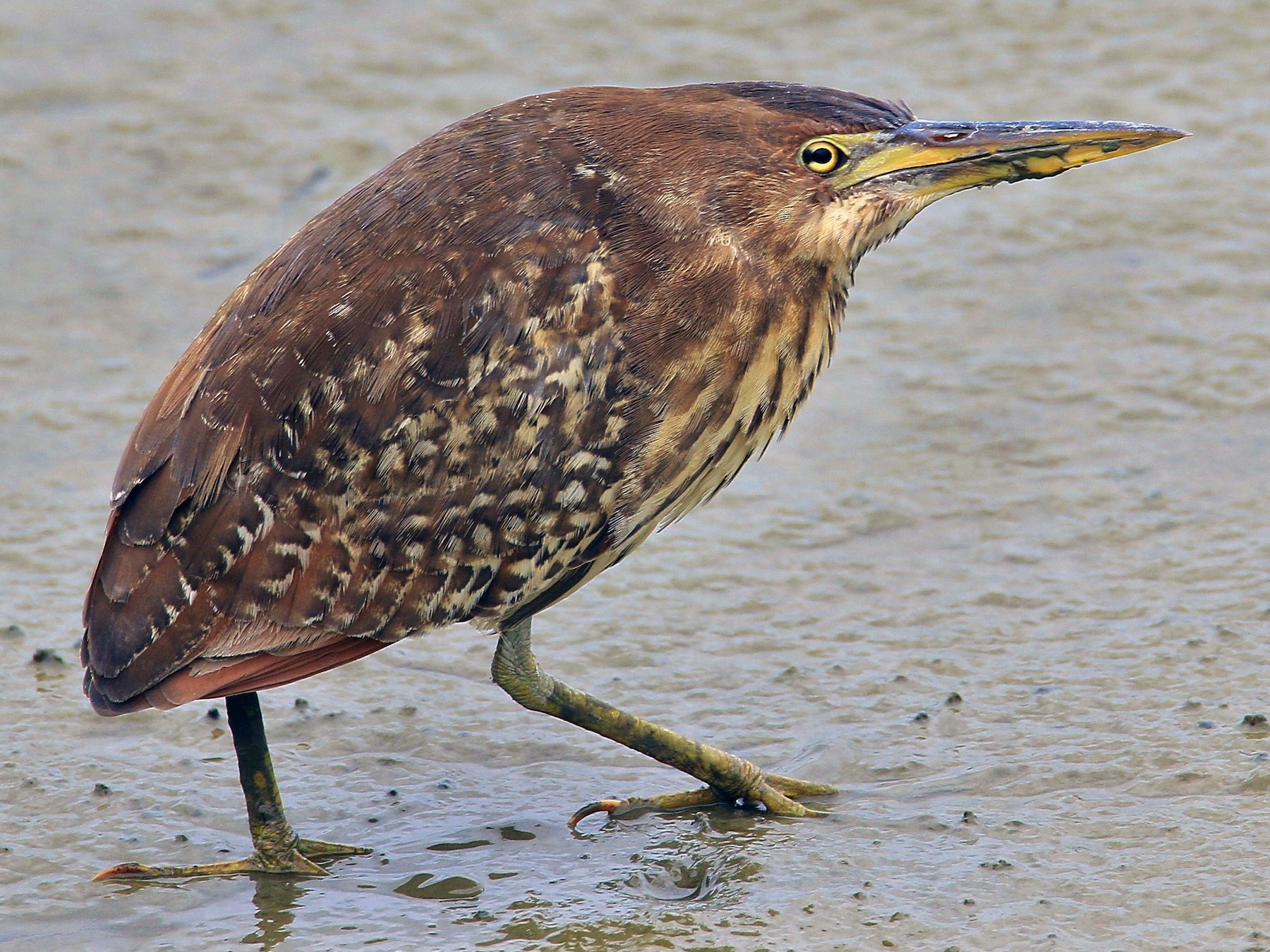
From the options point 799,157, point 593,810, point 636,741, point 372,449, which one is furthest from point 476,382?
point 593,810

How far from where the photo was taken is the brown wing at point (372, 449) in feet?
13.9

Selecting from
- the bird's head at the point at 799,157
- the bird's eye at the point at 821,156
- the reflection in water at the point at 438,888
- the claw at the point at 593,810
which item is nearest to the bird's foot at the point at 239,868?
the reflection in water at the point at 438,888

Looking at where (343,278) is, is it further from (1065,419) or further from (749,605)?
(1065,419)

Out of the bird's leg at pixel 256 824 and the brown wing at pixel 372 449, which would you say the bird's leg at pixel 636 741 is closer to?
the brown wing at pixel 372 449

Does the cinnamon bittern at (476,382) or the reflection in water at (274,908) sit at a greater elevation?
the cinnamon bittern at (476,382)

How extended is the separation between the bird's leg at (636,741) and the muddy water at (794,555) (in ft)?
0.25

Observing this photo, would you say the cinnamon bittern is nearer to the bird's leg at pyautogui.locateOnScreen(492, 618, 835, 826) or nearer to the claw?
the bird's leg at pyautogui.locateOnScreen(492, 618, 835, 826)

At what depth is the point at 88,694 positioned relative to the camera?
172 inches

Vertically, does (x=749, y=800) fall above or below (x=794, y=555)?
below

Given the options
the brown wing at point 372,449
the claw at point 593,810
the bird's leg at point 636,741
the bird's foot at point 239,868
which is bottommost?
the bird's foot at point 239,868

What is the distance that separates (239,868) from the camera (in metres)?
4.52

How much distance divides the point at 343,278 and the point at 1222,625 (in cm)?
295

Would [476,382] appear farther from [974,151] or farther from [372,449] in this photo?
[974,151]

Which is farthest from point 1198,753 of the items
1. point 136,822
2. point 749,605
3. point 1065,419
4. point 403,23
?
point 403,23
